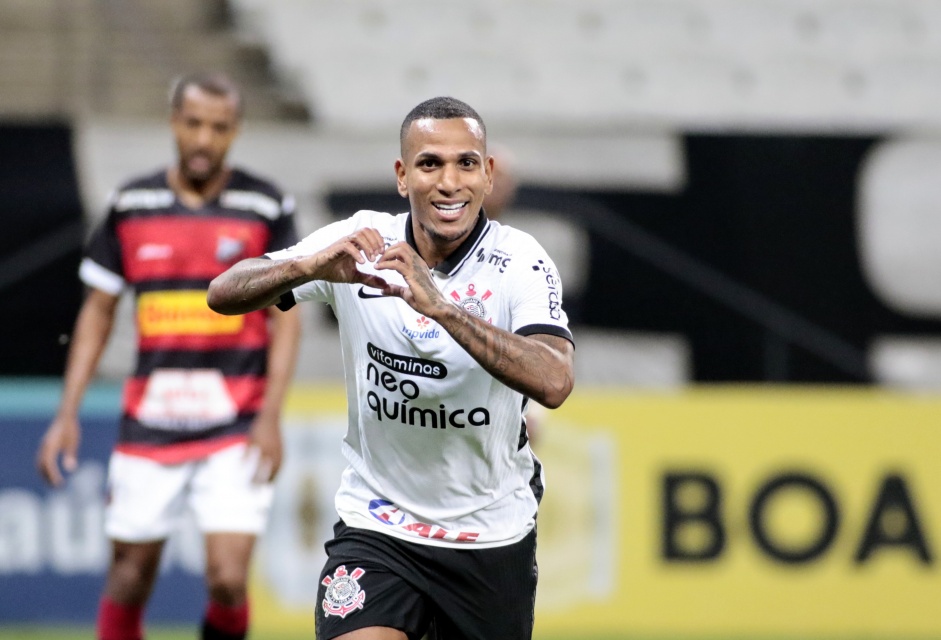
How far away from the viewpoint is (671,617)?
7305mm

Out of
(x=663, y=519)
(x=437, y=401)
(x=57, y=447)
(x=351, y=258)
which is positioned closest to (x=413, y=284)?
(x=351, y=258)

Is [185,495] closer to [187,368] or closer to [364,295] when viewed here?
[187,368]

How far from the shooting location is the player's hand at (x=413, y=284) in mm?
3123

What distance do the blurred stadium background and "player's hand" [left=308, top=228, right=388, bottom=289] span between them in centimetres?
419

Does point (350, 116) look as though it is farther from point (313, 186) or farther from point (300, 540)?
point (300, 540)

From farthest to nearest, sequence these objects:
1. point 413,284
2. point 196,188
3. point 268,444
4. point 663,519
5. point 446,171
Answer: point 663,519 < point 196,188 < point 268,444 < point 446,171 < point 413,284

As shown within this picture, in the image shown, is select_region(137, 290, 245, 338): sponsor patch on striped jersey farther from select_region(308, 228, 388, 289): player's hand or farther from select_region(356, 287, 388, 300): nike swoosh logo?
select_region(308, 228, 388, 289): player's hand

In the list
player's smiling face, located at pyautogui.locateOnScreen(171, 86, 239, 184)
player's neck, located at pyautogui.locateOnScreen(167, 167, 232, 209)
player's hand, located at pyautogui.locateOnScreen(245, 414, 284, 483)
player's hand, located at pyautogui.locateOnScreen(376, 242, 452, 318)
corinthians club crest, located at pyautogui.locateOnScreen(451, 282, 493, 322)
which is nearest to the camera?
player's hand, located at pyautogui.locateOnScreen(376, 242, 452, 318)

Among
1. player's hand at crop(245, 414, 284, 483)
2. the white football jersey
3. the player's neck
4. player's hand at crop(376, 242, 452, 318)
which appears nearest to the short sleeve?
the player's neck

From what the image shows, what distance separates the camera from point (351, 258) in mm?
→ 3217

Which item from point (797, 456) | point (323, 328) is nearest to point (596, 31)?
point (323, 328)

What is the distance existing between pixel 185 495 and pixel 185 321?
0.65 meters

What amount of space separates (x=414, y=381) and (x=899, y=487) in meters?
4.58

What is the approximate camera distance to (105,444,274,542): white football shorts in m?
5.23
